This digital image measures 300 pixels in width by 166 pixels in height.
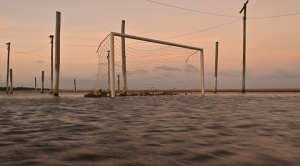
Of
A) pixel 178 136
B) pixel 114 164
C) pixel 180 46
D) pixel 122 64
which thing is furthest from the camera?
pixel 122 64

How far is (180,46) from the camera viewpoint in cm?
2462

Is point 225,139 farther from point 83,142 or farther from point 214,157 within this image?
point 83,142

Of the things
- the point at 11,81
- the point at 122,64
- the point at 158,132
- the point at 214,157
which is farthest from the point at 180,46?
the point at 11,81

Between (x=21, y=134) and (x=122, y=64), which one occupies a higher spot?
(x=122, y=64)

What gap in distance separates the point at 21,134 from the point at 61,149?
160 centimetres

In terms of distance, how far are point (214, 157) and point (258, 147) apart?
83 cm

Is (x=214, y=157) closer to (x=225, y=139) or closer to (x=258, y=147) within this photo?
(x=258, y=147)

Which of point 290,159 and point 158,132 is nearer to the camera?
point 290,159

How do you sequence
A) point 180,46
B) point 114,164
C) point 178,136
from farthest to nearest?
point 180,46, point 178,136, point 114,164

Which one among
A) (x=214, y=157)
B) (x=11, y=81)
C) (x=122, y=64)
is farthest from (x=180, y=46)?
(x=11, y=81)

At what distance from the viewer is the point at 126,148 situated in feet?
11.2

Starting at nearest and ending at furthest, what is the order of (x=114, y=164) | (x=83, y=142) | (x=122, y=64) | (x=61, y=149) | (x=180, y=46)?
(x=114, y=164)
(x=61, y=149)
(x=83, y=142)
(x=180, y=46)
(x=122, y=64)

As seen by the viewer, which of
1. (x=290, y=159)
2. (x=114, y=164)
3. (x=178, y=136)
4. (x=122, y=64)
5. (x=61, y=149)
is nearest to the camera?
(x=114, y=164)

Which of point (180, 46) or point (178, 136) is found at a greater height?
point (180, 46)
